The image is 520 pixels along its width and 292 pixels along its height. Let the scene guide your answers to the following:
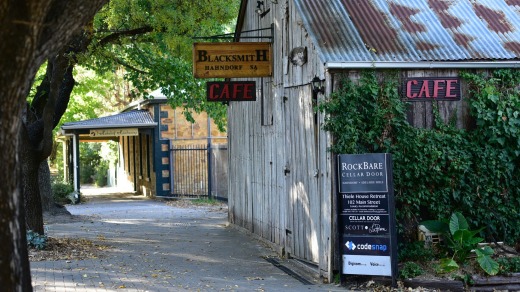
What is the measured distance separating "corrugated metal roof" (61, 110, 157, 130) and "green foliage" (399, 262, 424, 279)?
20.1 meters

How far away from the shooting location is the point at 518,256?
36.1 feet

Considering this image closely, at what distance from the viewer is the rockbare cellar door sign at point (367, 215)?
10.6 m

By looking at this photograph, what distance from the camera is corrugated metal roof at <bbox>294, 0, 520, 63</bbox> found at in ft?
38.0

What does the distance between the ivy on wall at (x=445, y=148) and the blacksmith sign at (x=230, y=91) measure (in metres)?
4.08

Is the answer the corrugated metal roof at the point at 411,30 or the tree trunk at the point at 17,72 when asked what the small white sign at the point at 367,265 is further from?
the tree trunk at the point at 17,72

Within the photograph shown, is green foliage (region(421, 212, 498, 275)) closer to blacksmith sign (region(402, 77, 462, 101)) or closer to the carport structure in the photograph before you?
blacksmith sign (region(402, 77, 462, 101))

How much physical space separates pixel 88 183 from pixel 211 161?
24467 mm

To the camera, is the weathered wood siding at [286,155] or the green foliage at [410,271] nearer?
the green foliage at [410,271]

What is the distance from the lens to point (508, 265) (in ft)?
35.0

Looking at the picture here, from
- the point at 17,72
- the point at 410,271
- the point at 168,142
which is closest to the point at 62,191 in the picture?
the point at 168,142

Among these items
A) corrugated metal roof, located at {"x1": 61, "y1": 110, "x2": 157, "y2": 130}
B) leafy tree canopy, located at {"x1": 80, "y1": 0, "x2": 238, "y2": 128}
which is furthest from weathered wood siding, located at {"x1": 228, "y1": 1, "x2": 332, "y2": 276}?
corrugated metal roof, located at {"x1": 61, "y1": 110, "x2": 157, "y2": 130}

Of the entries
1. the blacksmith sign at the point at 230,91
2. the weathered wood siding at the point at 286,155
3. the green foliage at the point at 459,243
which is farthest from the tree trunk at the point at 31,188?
the green foliage at the point at 459,243

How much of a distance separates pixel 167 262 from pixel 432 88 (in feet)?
16.5

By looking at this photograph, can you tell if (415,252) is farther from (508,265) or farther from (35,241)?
(35,241)
